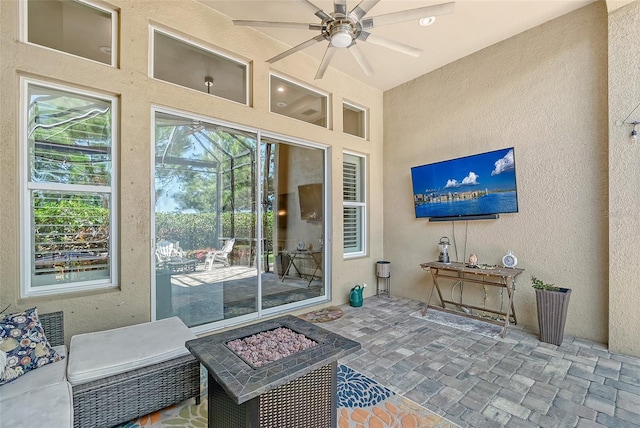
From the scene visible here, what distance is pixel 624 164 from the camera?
2.97m

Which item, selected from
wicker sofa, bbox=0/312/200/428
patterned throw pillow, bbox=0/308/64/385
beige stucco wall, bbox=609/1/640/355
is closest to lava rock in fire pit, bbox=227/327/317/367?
wicker sofa, bbox=0/312/200/428

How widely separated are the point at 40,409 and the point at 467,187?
4.64 meters

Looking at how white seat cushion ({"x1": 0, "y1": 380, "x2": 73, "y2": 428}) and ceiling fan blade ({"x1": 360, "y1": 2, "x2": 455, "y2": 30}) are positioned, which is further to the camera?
ceiling fan blade ({"x1": 360, "y1": 2, "x2": 455, "y2": 30})

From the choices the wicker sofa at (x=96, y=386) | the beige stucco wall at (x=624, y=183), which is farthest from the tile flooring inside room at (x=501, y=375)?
the wicker sofa at (x=96, y=386)

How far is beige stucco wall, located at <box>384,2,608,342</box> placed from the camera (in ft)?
10.7

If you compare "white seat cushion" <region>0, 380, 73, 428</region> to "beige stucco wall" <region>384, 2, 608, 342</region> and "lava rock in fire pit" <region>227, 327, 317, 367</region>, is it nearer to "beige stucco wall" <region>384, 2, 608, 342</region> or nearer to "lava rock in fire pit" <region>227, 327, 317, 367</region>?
"lava rock in fire pit" <region>227, 327, 317, 367</region>

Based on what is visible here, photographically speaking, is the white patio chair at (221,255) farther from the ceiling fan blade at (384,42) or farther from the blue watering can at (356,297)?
the ceiling fan blade at (384,42)

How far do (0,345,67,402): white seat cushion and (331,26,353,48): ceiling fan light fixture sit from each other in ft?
10.6

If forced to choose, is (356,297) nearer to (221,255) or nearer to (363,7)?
(221,255)

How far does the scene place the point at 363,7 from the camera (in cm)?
235

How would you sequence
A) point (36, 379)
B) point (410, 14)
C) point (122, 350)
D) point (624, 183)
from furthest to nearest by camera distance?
point (624, 183) < point (410, 14) < point (122, 350) < point (36, 379)

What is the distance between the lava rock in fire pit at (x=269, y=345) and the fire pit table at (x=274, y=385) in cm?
4

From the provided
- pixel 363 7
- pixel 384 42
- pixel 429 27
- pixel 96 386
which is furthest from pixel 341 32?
pixel 96 386

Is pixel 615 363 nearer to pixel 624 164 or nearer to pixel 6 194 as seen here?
pixel 624 164
